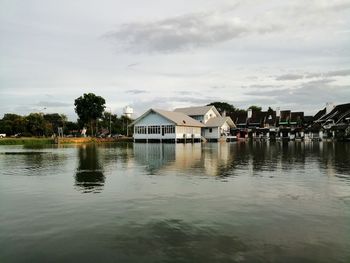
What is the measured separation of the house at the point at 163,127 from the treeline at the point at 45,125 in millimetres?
17278

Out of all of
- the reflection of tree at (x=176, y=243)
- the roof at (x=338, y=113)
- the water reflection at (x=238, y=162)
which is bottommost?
the reflection of tree at (x=176, y=243)

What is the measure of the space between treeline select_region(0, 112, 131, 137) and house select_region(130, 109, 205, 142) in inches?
680

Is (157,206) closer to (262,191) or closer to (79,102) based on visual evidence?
(262,191)

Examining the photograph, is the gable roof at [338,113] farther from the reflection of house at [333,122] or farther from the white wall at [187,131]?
the white wall at [187,131]

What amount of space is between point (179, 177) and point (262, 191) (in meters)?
4.53

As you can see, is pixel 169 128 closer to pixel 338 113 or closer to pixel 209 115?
pixel 209 115

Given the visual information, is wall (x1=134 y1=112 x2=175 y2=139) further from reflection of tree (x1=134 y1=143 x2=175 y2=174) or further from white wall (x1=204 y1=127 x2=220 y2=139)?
reflection of tree (x1=134 y1=143 x2=175 y2=174)

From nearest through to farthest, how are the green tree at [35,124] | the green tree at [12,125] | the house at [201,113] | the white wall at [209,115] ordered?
the house at [201,113]
the white wall at [209,115]
the green tree at [35,124]
the green tree at [12,125]

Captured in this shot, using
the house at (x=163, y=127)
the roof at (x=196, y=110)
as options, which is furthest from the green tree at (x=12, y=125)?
the roof at (x=196, y=110)

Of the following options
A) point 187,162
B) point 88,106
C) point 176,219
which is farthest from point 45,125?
point 176,219

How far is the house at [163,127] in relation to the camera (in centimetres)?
6116

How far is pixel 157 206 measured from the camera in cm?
1033

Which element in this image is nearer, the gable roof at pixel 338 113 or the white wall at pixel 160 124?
the white wall at pixel 160 124

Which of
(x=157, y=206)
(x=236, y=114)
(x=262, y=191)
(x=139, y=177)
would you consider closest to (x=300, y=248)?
(x=157, y=206)
